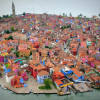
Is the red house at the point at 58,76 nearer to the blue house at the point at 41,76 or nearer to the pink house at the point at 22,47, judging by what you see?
the blue house at the point at 41,76

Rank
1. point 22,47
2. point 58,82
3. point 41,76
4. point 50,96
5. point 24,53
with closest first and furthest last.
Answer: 1. point 50,96
2. point 58,82
3. point 41,76
4. point 24,53
5. point 22,47

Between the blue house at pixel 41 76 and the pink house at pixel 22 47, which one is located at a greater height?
the pink house at pixel 22 47

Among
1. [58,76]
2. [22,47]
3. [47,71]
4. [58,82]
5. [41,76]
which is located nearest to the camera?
[58,82]

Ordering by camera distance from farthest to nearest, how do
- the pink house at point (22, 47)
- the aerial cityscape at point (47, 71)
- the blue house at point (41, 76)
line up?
1. the pink house at point (22, 47)
2. the blue house at point (41, 76)
3. the aerial cityscape at point (47, 71)

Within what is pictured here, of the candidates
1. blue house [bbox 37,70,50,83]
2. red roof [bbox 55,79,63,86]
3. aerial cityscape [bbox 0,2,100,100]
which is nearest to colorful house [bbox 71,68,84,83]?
aerial cityscape [bbox 0,2,100,100]

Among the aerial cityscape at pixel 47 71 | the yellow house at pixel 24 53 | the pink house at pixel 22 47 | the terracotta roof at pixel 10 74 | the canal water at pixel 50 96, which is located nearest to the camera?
the canal water at pixel 50 96

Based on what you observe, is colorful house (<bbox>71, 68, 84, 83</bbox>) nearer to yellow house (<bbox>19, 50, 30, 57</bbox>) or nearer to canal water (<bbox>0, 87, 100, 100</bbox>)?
canal water (<bbox>0, 87, 100, 100</bbox>)

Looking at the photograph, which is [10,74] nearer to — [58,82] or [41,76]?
[41,76]

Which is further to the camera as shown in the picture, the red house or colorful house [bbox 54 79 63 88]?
the red house

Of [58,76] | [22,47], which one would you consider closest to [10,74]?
[58,76]

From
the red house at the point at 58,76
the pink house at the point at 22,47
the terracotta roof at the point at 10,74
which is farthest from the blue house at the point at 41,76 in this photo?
the pink house at the point at 22,47

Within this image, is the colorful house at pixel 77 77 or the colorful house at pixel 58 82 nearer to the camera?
the colorful house at pixel 58 82

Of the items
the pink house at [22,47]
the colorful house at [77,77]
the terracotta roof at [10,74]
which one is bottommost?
the colorful house at [77,77]
